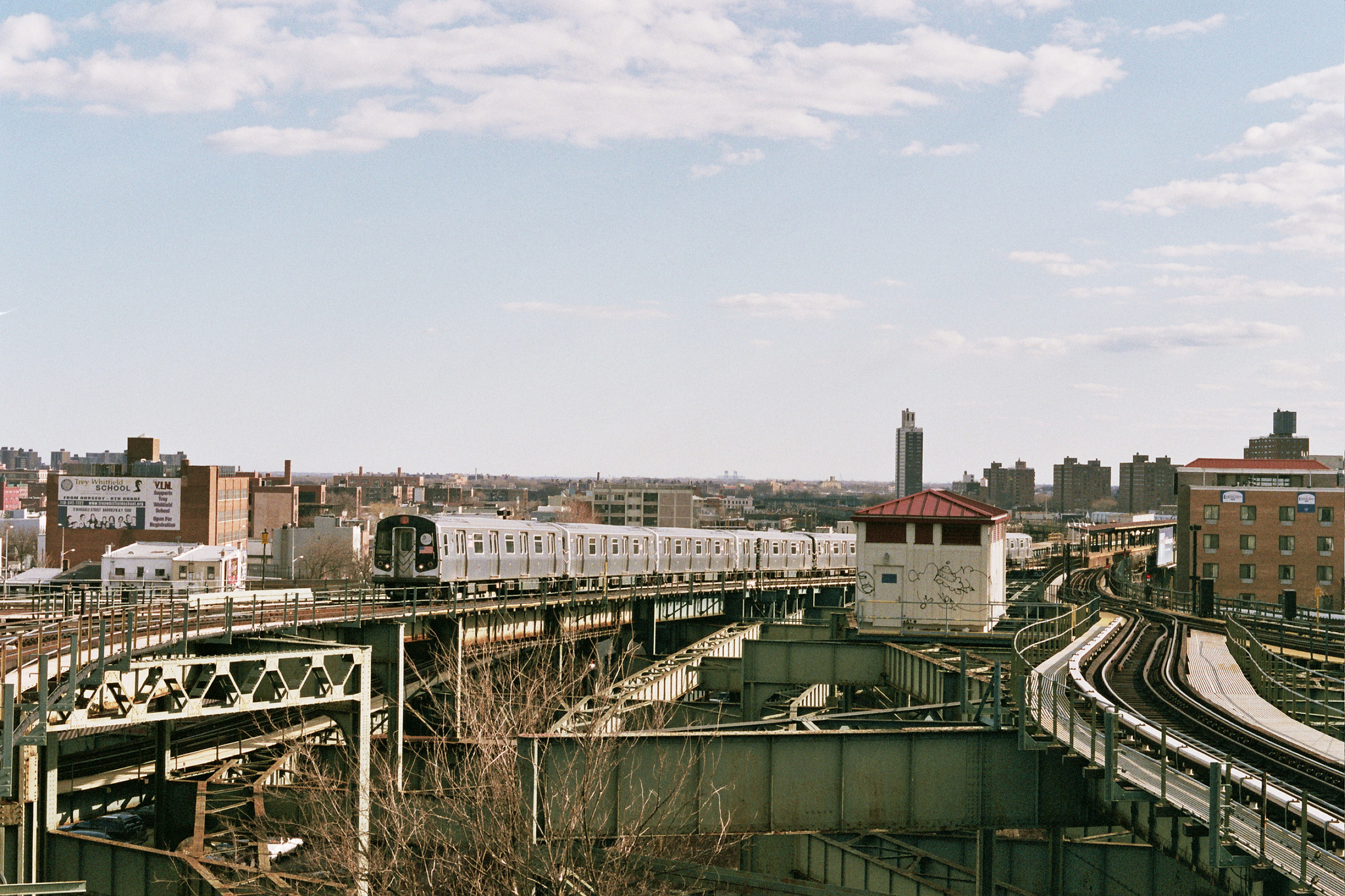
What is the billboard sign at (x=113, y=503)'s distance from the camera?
Result: 96375 mm

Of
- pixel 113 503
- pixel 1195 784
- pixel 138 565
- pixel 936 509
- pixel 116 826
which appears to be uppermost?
pixel 936 509

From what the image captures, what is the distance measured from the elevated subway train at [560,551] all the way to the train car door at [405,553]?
0.02 m

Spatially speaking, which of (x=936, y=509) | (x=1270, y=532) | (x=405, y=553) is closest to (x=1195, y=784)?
(x=936, y=509)

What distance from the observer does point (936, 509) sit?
128ft

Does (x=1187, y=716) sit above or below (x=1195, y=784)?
below

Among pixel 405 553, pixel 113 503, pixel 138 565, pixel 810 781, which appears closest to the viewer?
pixel 810 781

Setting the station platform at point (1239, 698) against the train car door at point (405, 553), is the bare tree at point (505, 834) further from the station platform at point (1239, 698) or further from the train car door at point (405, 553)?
the train car door at point (405, 553)

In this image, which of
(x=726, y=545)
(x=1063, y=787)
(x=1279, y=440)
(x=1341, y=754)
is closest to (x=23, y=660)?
(x=1063, y=787)

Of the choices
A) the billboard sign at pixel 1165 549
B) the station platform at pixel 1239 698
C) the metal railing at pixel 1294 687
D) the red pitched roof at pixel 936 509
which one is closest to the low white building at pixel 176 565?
the red pitched roof at pixel 936 509

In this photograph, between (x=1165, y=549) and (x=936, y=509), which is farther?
(x=1165, y=549)

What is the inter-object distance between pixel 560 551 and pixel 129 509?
65872 millimetres

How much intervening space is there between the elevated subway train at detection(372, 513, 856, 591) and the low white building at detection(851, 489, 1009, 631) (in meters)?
12.5

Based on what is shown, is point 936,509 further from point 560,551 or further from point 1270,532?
point 1270,532

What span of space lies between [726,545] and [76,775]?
36.3 metres
